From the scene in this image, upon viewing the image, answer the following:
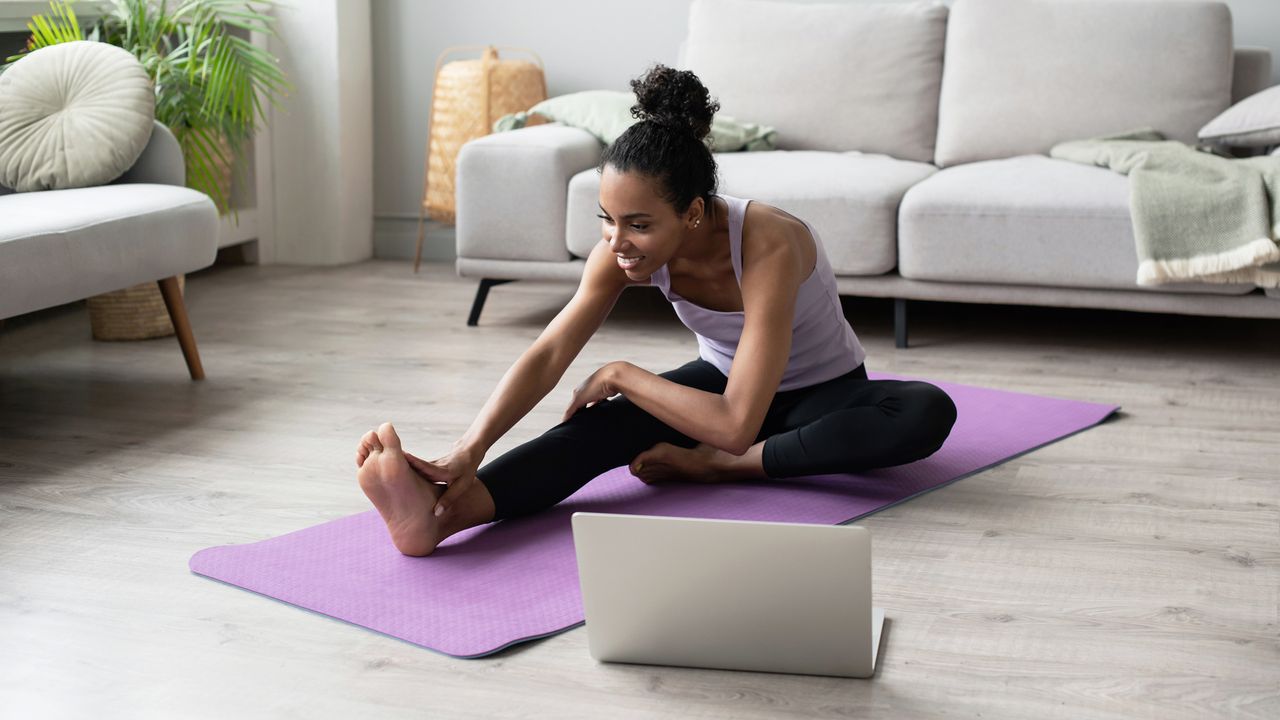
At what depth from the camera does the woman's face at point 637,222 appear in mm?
1693

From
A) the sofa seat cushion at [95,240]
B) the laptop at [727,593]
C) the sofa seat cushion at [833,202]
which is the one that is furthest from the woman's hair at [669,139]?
the sofa seat cushion at [833,202]

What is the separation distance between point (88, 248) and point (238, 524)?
2.60 feet

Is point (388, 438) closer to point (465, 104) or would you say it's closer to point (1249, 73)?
point (465, 104)

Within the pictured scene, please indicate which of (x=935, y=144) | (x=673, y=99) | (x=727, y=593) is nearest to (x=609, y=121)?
(x=935, y=144)

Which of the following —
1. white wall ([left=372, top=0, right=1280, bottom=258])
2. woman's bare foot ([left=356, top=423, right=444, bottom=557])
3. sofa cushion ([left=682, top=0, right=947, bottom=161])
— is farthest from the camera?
white wall ([left=372, top=0, right=1280, bottom=258])

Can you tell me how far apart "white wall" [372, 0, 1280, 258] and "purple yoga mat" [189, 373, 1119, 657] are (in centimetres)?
239

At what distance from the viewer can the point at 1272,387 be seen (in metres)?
2.76

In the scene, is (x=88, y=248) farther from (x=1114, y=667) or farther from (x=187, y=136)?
(x=1114, y=667)

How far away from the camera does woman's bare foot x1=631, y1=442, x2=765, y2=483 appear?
2051 mm

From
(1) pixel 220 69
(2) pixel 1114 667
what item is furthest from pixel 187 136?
(2) pixel 1114 667

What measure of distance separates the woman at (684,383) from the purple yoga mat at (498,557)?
0.13ft

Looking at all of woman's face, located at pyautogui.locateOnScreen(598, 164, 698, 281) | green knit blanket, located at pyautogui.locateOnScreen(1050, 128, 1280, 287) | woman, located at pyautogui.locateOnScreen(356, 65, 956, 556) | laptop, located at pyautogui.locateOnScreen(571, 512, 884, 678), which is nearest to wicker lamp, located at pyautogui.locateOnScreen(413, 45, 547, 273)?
green knit blanket, located at pyautogui.locateOnScreen(1050, 128, 1280, 287)

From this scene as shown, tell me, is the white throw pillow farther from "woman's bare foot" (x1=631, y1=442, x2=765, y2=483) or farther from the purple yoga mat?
"woman's bare foot" (x1=631, y1=442, x2=765, y2=483)

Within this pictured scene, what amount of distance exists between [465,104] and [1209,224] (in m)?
2.28
